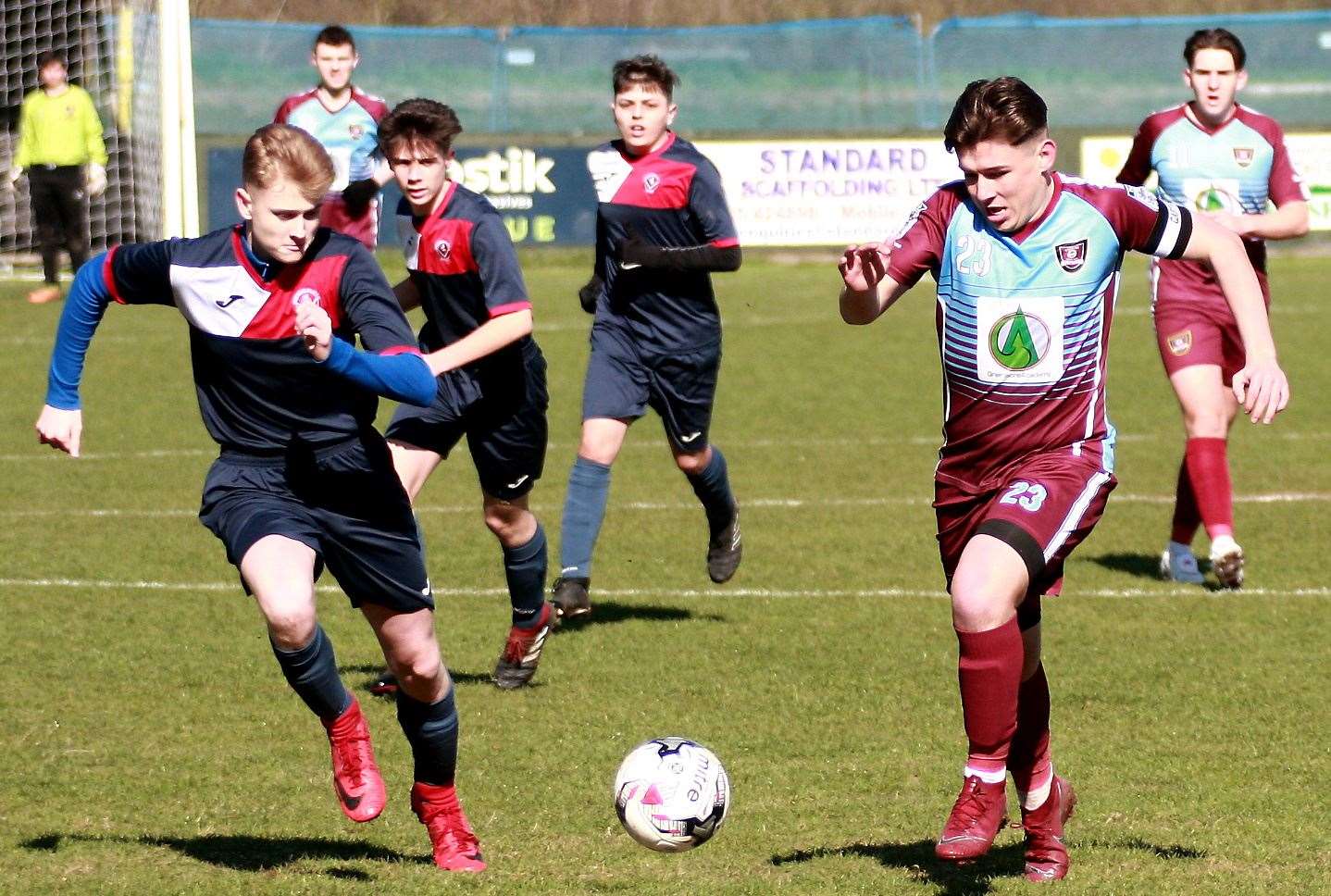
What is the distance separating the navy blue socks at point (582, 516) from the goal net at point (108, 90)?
1200 cm

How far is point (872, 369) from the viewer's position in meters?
16.1

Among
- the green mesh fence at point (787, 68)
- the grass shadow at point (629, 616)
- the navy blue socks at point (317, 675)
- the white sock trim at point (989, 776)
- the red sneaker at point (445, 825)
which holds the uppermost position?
the green mesh fence at point (787, 68)

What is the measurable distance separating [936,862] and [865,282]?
1.51 meters

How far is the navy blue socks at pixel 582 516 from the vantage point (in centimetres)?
785

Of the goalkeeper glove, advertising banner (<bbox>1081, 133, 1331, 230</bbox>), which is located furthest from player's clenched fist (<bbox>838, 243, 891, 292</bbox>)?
advertising banner (<bbox>1081, 133, 1331, 230</bbox>)

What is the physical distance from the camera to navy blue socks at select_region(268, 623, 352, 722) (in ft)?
16.3

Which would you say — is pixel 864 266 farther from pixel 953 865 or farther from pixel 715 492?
pixel 715 492

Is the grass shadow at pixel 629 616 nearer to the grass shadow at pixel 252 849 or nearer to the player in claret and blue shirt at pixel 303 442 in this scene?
the grass shadow at pixel 252 849

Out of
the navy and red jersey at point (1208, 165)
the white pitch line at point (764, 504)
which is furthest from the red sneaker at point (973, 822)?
the white pitch line at point (764, 504)

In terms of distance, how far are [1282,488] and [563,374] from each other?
645 cm

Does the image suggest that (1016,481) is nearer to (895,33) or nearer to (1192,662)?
(1192,662)

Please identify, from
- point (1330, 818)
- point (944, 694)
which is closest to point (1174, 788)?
point (1330, 818)

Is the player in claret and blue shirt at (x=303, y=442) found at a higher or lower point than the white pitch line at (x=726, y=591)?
higher

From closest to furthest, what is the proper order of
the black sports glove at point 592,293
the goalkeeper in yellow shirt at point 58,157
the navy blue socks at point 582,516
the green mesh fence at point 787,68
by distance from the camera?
the navy blue socks at point 582,516, the black sports glove at point 592,293, the goalkeeper in yellow shirt at point 58,157, the green mesh fence at point 787,68
